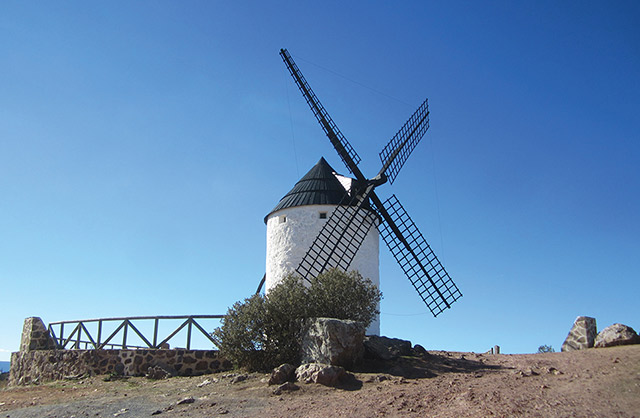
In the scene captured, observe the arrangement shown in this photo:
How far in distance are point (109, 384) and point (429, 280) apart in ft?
38.0

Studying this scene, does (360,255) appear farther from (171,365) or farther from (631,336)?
(631,336)

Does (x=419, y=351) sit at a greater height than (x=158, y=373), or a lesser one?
greater

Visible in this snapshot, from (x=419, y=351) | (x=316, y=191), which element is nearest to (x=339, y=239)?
(x=316, y=191)

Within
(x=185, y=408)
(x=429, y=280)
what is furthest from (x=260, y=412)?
(x=429, y=280)

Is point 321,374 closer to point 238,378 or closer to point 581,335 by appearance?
point 238,378

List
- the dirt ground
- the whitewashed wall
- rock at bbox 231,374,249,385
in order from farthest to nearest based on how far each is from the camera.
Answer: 1. the whitewashed wall
2. rock at bbox 231,374,249,385
3. the dirt ground

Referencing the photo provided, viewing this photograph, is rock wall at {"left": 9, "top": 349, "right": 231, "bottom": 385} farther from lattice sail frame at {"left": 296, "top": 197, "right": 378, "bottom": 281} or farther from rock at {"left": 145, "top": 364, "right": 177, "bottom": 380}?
lattice sail frame at {"left": 296, "top": 197, "right": 378, "bottom": 281}

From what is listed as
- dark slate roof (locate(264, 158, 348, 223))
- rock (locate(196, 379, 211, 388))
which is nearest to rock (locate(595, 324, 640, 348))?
dark slate roof (locate(264, 158, 348, 223))

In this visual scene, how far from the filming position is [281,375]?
11.9m

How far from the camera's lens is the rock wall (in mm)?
15734

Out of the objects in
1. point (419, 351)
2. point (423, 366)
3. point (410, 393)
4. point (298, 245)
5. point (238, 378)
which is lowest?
point (410, 393)

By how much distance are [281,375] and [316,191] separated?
966 centimetres

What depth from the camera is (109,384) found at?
14695 mm

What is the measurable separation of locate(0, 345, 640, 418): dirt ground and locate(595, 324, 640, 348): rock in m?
0.48
